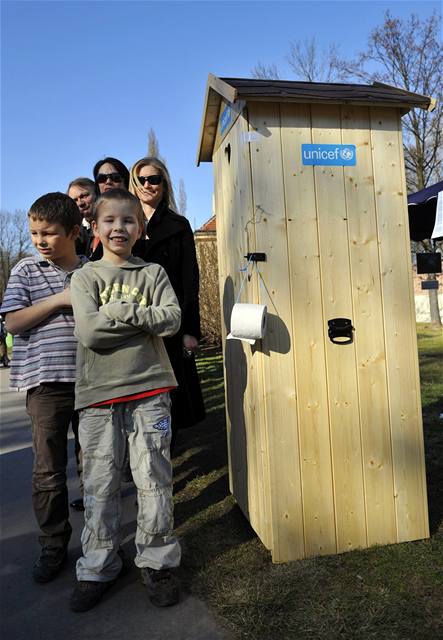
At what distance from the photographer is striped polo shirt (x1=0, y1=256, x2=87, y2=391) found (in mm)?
2734

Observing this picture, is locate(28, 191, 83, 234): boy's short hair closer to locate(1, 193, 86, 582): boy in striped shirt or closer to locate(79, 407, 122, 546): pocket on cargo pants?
locate(1, 193, 86, 582): boy in striped shirt

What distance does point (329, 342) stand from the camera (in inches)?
111

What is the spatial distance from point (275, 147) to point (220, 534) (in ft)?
7.32

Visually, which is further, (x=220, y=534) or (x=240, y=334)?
(x=220, y=534)

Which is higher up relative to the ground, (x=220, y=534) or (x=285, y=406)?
(x=285, y=406)

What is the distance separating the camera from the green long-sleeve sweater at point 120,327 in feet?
7.84

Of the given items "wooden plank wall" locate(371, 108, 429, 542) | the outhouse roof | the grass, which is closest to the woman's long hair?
the outhouse roof

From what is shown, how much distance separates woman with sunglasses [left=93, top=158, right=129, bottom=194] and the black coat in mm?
538

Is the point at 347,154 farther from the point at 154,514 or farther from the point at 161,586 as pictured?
the point at 161,586

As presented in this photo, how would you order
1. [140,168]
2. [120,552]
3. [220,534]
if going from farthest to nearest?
[140,168]
[220,534]
[120,552]

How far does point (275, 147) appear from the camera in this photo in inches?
110

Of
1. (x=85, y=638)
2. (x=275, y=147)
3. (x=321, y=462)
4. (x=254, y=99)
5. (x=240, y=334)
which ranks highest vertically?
(x=254, y=99)

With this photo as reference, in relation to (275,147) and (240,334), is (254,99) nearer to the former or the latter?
(275,147)

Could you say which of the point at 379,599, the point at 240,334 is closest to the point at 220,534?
the point at 379,599
